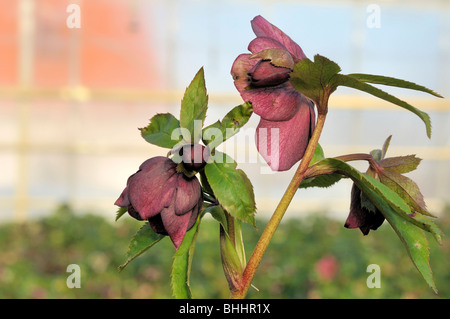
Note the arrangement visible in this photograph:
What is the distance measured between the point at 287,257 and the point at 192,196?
6.85ft

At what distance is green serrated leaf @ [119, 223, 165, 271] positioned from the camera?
31 centimetres

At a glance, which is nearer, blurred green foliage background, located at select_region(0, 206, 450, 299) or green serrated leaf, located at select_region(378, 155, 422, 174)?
green serrated leaf, located at select_region(378, 155, 422, 174)

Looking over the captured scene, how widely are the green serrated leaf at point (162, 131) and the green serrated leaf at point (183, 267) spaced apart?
0.04 meters

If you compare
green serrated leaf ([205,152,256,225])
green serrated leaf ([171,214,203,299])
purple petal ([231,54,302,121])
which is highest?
purple petal ([231,54,302,121])

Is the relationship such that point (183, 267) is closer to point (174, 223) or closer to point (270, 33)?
point (174, 223)

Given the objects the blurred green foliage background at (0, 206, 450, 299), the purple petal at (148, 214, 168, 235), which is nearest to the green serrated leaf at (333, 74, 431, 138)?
the purple petal at (148, 214, 168, 235)

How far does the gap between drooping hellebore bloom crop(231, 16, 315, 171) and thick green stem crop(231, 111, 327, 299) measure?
0.01 meters

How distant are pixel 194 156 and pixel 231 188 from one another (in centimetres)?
2

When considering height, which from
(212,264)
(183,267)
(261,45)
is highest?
(261,45)

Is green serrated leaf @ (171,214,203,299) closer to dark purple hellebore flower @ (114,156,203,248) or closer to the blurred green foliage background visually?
dark purple hellebore flower @ (114,156,203,248)

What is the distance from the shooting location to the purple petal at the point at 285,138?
11.6 inches

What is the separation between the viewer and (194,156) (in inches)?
11.2

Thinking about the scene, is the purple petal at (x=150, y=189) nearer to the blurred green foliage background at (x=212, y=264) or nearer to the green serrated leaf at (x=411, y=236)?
the green serrated leaf at (x=411, y=236)

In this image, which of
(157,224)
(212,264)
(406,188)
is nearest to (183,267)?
(157,224)
